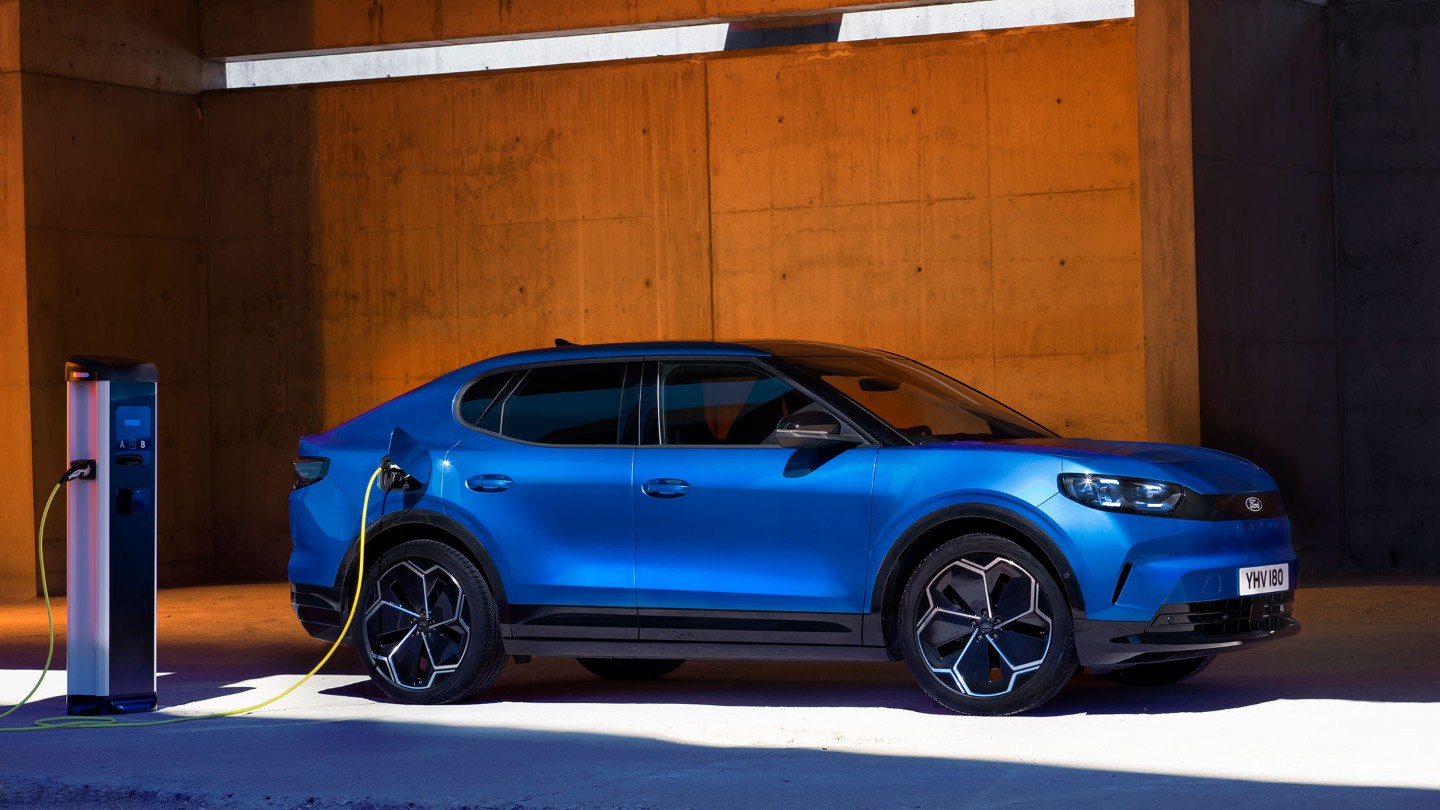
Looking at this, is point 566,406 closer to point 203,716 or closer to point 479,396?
point 479,396

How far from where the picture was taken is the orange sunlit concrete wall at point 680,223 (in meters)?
15.2

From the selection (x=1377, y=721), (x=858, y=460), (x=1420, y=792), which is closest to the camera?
(x=1420, y=792)

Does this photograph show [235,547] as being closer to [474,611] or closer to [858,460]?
[474,611]

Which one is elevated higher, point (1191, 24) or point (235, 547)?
point (1191, 24)

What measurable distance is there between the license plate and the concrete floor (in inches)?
19.5

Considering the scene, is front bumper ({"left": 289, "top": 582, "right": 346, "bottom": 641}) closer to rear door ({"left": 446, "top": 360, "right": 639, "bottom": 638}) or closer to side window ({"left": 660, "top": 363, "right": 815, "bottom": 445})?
rear door ({"left": 446, "top": 360, "right": 639, "bottom": 638})

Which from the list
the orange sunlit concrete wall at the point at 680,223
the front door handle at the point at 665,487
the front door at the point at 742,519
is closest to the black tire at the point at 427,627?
the front door at the point at 742,519

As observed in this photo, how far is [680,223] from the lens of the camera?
1623 cm

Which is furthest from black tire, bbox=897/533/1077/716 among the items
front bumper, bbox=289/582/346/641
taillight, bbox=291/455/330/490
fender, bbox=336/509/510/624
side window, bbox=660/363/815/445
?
taillight, bbox=291/455/330/490

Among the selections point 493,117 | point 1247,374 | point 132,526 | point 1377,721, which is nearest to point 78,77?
point 493,117

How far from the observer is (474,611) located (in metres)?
8.39

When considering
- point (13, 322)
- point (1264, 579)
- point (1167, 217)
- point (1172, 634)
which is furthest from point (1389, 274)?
point (13, 322)

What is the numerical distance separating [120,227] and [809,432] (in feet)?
36.3

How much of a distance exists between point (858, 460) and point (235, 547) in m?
11.1
